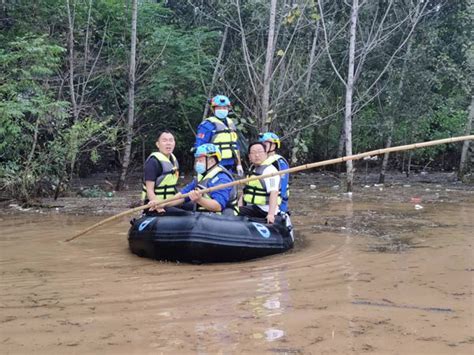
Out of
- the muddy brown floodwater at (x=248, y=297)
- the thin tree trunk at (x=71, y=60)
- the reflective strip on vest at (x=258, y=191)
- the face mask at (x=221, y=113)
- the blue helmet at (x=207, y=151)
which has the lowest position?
the muddy brown floodwater at (x=248, y=297)

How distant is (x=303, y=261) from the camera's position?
658cm

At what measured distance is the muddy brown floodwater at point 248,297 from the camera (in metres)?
3.95

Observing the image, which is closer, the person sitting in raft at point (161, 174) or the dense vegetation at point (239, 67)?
the person sitting in raft at point (161, 174)

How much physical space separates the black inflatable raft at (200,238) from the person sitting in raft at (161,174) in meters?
0.39

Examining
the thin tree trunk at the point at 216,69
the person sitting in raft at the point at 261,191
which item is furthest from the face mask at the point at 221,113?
the thin tree trunk at the point at 216,69

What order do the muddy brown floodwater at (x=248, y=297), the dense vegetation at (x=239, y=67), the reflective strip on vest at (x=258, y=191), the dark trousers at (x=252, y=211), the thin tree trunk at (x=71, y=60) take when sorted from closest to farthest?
1. the muddy brown floodwater at (x=248, y=297)
2. the reflective strip on vest at (x=258, y=191)
3. the dark trousers at (x=252, y=211)
4. the thin tree trunk at (x=71, y=60)
5. the dense vegetation at (x=239, y=67)

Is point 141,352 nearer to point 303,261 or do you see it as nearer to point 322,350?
point 322,350

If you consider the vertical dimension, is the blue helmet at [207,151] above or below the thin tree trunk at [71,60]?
below

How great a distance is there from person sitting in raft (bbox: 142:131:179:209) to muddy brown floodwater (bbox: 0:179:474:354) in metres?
0.86

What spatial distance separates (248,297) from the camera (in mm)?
5051

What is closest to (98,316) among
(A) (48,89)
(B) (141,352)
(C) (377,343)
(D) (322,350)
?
(B) (141,352)

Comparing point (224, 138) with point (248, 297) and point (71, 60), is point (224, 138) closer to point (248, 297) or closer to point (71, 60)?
point (248, 297)

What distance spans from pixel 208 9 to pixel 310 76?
3.86 metres

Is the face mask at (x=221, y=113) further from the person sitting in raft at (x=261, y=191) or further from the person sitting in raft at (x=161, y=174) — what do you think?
the person sitting in raft at (x=161, y=174)
